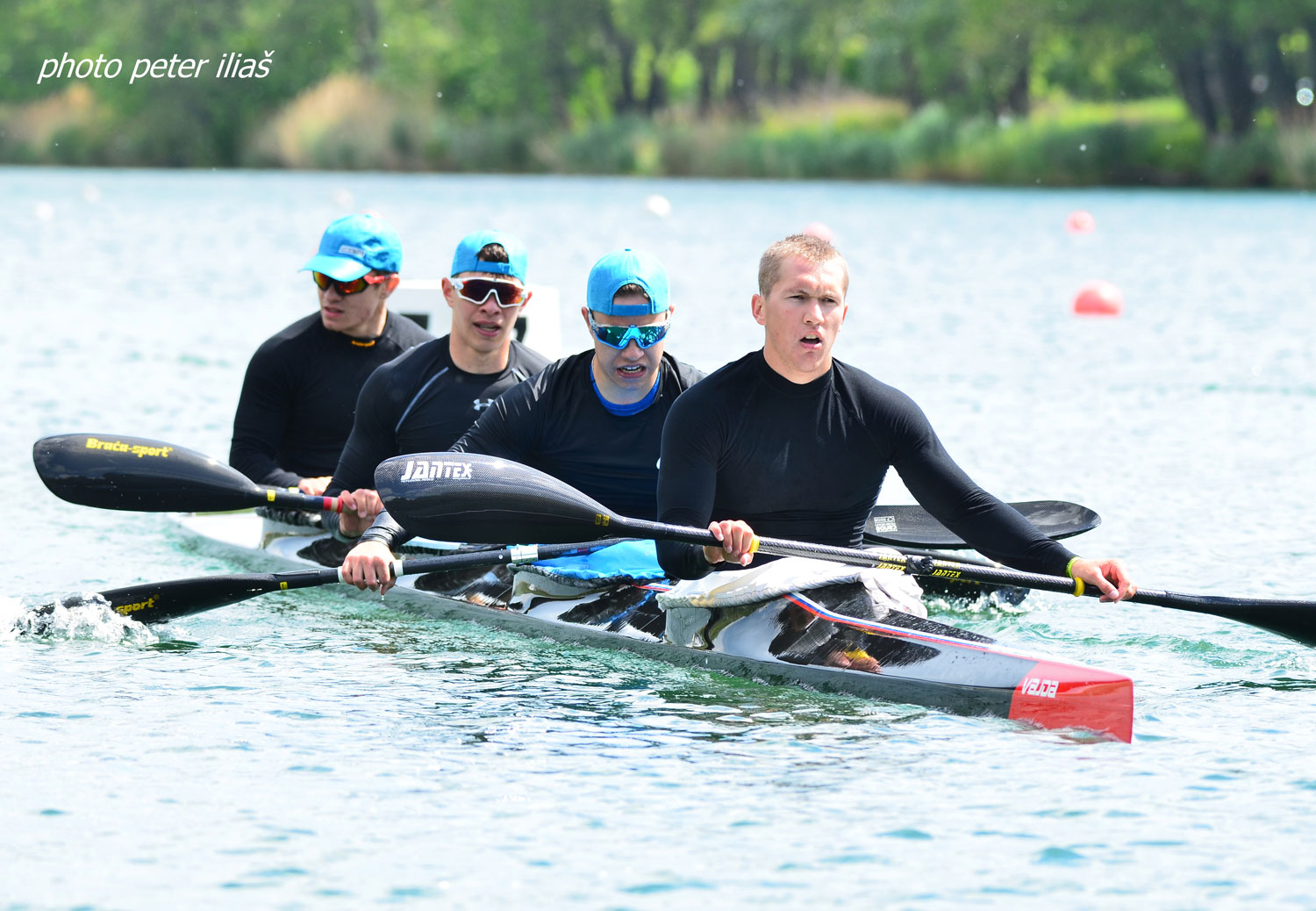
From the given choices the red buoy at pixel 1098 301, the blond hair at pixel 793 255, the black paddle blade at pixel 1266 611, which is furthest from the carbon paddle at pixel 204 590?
the red buoy at pixel 1098 301

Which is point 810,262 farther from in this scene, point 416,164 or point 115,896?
point 416,164

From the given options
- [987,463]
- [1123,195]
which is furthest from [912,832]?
[1123,195]

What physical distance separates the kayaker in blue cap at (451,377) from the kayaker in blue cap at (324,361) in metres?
0.58

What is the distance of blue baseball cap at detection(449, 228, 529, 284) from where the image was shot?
23.2 ft

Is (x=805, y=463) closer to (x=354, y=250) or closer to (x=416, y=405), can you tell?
(x=416, y=405)

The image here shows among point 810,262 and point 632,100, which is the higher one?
point 632,100

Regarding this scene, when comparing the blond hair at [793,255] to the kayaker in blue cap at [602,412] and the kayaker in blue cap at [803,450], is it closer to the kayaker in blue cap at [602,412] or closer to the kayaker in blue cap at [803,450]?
the kayaker in blue cap at [803,450]

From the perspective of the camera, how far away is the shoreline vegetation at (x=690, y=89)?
134 ft

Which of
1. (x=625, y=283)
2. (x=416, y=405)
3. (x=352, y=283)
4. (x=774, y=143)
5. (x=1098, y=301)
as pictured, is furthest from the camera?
(x=774, y=143)

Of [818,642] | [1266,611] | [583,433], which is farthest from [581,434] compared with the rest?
[1266,611]

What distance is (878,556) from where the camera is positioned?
19.7 feet

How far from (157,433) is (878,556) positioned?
8.12 meters

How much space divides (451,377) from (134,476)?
1.30 meters

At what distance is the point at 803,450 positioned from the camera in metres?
5.88
